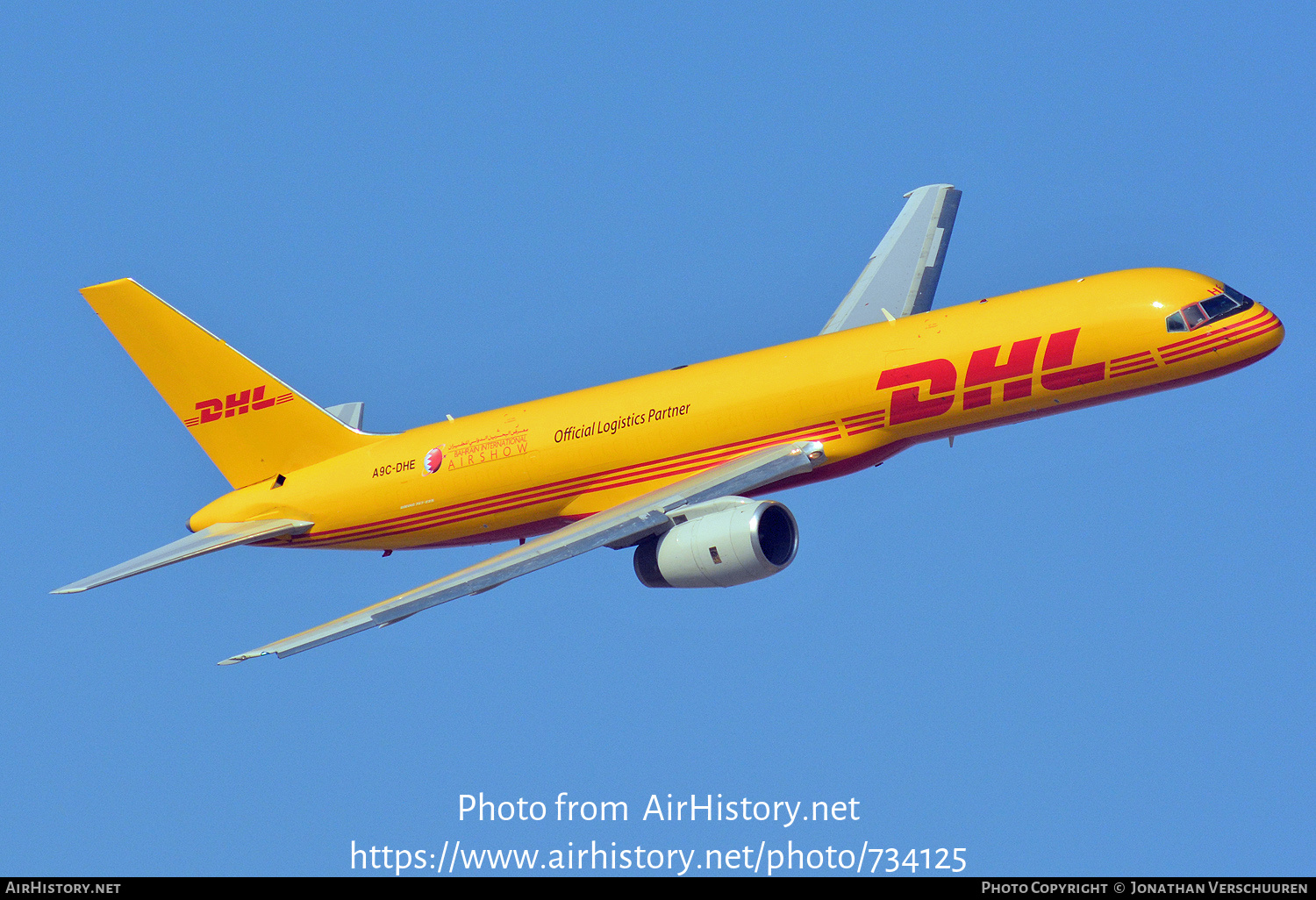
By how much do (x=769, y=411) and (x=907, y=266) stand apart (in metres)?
10.3

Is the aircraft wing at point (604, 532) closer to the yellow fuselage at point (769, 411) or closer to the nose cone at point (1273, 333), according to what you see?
the yellow fuselage at point (769, 411)

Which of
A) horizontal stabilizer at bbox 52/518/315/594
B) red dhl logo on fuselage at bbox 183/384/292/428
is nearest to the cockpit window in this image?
horizontal stabilizer at bbox 52/518/315/594

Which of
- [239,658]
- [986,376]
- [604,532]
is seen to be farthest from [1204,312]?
[239,658]

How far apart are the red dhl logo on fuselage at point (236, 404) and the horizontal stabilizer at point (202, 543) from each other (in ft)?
12.0

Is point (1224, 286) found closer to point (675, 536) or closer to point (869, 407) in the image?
point (869, 407)

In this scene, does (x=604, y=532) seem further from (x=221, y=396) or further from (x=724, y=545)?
(x=221, y=396)

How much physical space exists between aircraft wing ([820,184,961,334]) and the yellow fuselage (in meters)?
6.22

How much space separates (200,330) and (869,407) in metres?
22.2

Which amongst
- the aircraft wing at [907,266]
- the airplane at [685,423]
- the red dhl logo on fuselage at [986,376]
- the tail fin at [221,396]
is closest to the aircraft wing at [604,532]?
the airplane at [685,423]

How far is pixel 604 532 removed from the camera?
149 feet

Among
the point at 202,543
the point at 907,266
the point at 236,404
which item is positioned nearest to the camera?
the point at 202,543

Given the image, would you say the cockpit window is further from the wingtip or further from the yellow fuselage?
the wingtip

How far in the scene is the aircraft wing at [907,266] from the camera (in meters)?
53.5

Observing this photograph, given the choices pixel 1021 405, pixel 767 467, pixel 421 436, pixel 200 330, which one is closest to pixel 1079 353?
pixel 1021 405
